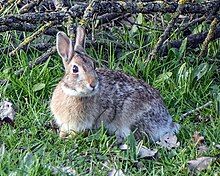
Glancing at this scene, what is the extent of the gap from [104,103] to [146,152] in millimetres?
516

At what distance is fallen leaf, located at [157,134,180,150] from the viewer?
503 cm

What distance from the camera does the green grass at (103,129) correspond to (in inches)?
184

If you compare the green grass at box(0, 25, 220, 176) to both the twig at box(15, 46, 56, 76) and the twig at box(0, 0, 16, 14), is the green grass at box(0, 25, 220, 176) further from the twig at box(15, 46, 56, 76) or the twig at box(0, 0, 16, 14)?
the twig at box(0, 0, 16, 14)

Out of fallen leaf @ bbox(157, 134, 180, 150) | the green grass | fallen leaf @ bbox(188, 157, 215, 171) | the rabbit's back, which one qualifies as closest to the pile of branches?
the green grass

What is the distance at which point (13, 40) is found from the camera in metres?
6.42

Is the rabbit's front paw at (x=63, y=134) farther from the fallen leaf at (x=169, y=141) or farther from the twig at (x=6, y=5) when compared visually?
the twig at (x=6, y=5)

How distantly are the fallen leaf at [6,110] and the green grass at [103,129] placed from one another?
0.19 feet

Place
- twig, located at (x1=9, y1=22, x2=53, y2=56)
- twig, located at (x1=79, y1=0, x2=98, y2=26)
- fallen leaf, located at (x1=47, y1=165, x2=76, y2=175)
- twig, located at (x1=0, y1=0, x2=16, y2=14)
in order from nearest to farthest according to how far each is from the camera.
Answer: fallen leaf, located at (x1=47, y1=165, x2=76, y2=175) → twig, located at (x1=79, y1=0, x2=98, y2=26) → twig, located at (x1=9, y1=22, x2=53, y2=56) → twig, located at (x1=0, y1=0, x2=16, y2=14)

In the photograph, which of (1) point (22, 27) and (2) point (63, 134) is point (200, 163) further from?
(1) point (22, 27)

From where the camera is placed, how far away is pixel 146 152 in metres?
4.89

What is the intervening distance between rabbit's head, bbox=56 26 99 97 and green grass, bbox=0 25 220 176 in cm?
35

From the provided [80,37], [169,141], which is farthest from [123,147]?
[80,37]

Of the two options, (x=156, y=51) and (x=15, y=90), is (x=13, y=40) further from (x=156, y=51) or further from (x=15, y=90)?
(x=156, y=51)

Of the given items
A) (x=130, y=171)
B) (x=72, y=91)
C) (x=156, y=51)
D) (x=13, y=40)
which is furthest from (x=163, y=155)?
(x=13, y=40)
